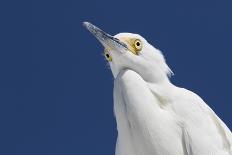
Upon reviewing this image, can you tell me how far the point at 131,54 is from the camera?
7762 mm

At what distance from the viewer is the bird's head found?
769cm

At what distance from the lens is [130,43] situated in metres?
7.85

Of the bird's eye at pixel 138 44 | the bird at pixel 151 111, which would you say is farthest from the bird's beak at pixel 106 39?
the bird's eye at pixel 138 44

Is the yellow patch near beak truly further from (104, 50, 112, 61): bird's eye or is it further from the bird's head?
(104, 50, 112, 61): bird's eye

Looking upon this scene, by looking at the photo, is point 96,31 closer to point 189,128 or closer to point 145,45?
point 145,45

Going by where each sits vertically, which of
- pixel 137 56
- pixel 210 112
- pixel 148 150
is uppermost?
pixel 137 56

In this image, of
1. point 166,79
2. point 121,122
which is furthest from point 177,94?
point 121,122

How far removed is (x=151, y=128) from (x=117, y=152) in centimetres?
68

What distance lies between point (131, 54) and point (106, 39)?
342 mm

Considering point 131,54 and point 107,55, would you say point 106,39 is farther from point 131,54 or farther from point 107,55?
point 131,54

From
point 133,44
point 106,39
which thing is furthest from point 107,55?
point 133,44

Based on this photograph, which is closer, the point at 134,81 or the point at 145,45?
the point at 134,81

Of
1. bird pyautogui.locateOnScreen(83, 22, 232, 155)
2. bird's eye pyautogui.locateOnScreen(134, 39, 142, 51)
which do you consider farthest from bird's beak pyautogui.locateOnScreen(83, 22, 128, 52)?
bird's eye pyautogui.locateOnScreen(134, 39, 142, 51)

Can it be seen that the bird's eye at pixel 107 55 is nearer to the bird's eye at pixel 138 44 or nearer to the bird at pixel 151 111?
the bird at pixel 151 111
